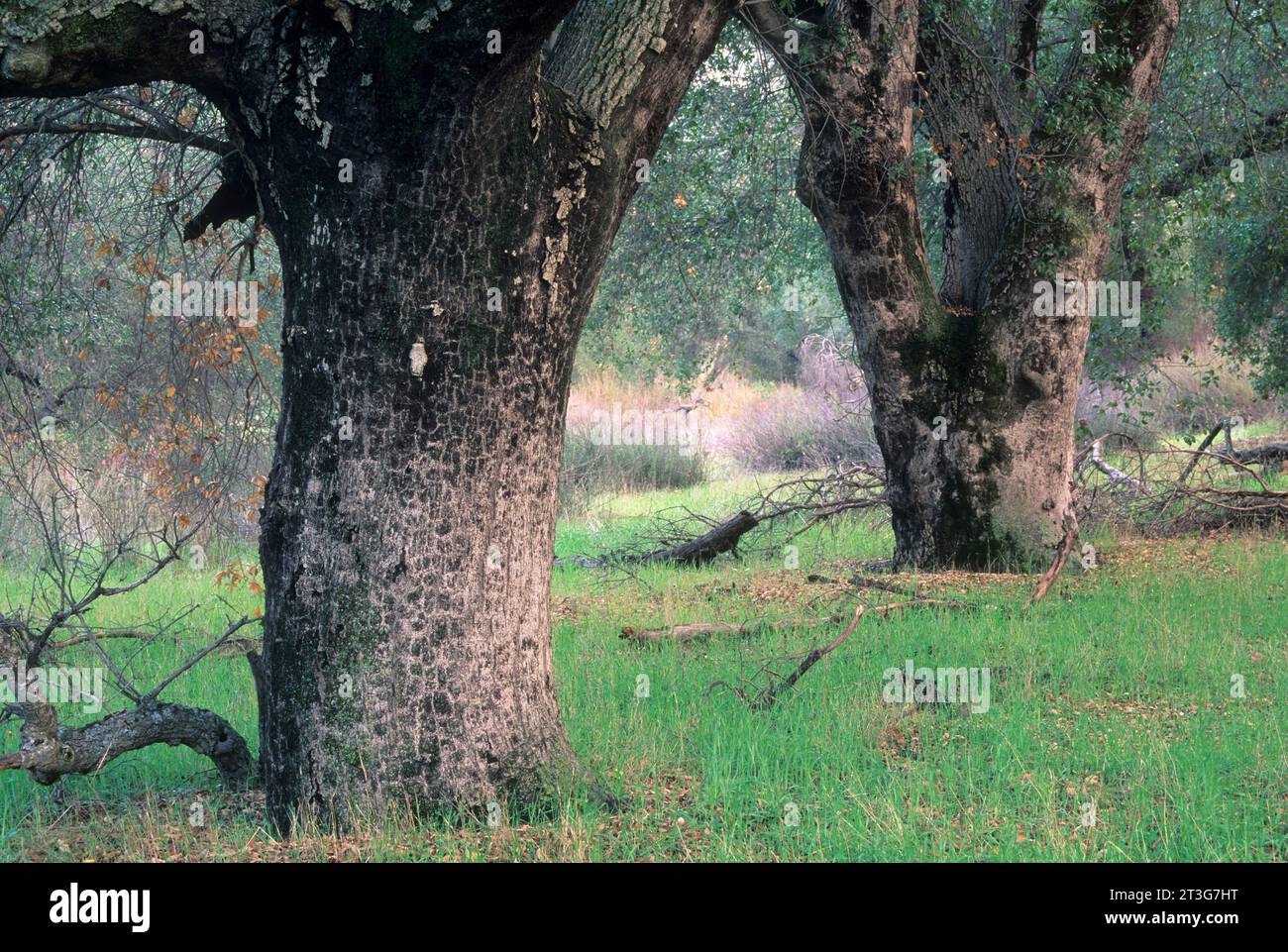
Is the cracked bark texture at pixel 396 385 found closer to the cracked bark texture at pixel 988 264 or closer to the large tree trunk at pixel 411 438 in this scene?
the large tree trunk at pixel 411 438

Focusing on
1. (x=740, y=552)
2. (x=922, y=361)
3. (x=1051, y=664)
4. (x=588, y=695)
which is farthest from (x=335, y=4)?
(x=740, y=552)

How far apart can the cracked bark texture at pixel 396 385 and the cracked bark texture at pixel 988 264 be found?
539 centimetres

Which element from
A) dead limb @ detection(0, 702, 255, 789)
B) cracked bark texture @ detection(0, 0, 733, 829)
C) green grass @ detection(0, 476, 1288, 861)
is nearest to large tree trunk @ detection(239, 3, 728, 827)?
cracked bark texture @ detection(0, 0, 733, 829)

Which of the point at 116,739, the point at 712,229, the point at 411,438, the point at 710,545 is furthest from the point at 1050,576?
the point at 116,739

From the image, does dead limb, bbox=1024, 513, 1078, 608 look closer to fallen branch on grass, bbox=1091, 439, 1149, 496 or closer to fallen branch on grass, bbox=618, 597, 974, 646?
fallen branch on grass, bbox=618, 597, 974, 646

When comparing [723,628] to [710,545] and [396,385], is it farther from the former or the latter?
[396,385]

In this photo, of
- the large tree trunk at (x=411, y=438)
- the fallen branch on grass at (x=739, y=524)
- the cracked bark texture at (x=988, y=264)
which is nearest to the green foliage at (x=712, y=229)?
Answer: the cracked bark texture at (x=988, y=264)

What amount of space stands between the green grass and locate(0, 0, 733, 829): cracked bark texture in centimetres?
36

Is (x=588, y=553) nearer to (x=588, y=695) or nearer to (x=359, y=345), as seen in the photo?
(x=588, y=695)

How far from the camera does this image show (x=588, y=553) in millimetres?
13773

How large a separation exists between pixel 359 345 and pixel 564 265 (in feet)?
2.92

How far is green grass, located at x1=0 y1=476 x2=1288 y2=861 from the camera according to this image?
4348mm

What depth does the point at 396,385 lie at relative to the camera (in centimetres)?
441

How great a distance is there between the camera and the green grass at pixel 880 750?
4.35 metres
